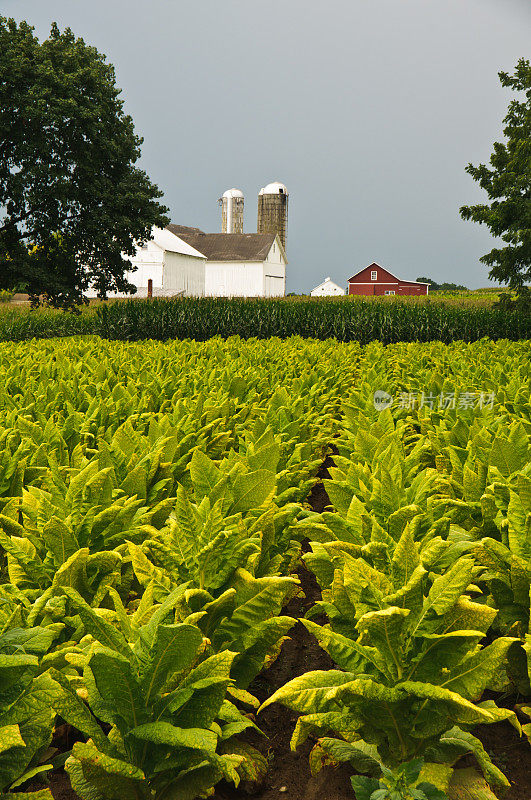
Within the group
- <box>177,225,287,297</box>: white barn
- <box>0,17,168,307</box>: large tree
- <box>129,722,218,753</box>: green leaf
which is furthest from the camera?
<box>177,225,287,297</box>: white barn

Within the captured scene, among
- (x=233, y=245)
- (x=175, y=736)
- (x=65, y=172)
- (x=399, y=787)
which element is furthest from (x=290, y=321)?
(x=233, y=245)

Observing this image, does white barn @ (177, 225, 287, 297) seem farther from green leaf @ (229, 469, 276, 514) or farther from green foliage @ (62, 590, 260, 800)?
green foliage @ (62, 590, 260, 800)

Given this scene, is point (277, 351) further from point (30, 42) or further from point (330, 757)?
point (30, 42)

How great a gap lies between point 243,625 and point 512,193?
38.3 metres

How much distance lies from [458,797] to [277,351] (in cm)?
779

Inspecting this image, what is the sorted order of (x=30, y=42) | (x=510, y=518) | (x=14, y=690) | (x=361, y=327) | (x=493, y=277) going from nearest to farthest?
(x=14, y=690) < (x=510, y=518) < (x=361, y=327) < (x=30, y=42) < (x=493, y=277)

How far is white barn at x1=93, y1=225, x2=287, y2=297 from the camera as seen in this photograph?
190ft

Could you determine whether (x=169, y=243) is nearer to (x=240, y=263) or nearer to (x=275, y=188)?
(x=240, y=263)

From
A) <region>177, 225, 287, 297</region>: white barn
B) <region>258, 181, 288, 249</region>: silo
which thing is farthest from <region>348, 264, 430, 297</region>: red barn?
Result: <region>177, 225, 287, 297</region>: white barn

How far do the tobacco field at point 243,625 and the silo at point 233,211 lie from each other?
77138 mm

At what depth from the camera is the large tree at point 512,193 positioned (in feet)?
115

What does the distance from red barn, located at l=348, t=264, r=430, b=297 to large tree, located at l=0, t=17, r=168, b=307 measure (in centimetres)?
5634

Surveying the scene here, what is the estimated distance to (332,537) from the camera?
267cm

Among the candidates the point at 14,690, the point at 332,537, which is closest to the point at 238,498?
the point at 332,537
